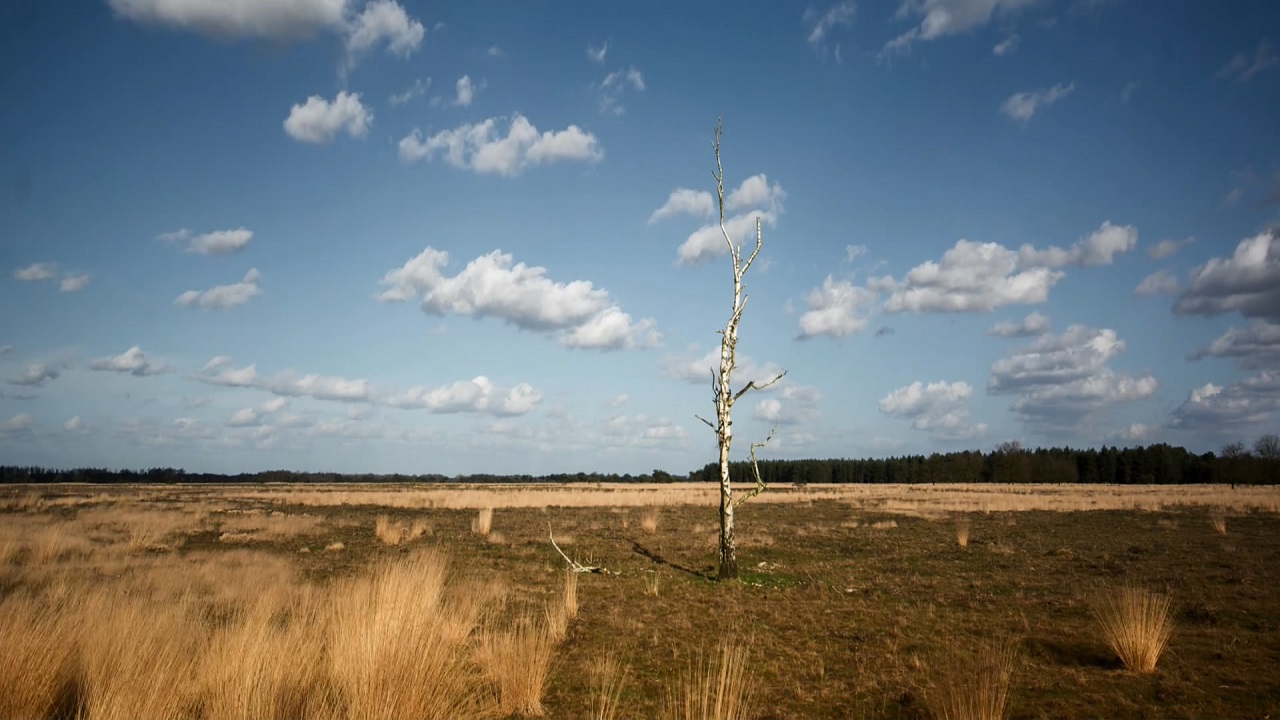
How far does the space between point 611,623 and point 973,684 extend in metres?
5.51

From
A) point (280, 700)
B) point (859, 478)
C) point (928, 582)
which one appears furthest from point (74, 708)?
point (859, 478)

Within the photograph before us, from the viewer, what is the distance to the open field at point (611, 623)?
206 inches

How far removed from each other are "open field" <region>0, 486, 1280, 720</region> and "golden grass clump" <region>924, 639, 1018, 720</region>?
2.4 inches

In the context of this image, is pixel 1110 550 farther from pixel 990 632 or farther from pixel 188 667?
pixel 188 667

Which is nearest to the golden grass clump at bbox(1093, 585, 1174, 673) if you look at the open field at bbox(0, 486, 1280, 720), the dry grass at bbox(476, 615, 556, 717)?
the open field at bbox(0, 486, 1280, 720)

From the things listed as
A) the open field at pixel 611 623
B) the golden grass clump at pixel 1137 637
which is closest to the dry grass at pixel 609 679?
the open field at pixel 611 623

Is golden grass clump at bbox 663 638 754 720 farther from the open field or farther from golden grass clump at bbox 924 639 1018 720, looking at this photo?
golden grass clump at bbox 924 639 1018 720

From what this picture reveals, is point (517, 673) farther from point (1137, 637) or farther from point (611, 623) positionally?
point (1137, 637)

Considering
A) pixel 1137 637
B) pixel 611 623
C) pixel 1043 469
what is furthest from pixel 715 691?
pixel 1043 469

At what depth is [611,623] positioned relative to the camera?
9.86 m

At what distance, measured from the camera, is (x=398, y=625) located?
18.1ft

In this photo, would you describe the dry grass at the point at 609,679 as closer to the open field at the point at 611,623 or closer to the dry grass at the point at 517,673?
the open field at the point at 611,623

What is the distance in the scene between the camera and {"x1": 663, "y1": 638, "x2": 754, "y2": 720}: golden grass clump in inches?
169

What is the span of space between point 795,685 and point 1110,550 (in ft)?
52.5
